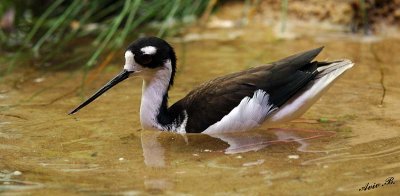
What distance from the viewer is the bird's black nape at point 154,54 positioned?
5766mm

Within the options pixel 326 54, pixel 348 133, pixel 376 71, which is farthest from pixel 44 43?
pixel 348 133

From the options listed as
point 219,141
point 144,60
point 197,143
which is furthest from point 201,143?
point 144,60

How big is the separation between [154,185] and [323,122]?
1.84 meters

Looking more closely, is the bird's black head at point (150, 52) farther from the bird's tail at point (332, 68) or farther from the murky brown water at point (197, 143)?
the bird's tail at point (332, 68)

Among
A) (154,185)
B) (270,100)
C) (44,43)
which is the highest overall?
(44,43)

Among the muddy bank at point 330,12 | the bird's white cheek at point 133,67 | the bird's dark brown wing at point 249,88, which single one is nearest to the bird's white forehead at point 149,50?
the bird's white cheek at point 133,67

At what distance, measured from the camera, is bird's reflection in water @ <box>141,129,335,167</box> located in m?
5.44

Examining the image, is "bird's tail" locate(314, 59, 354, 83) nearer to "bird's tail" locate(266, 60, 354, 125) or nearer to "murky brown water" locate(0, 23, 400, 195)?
"bird's tail" locate(266, 60, 354, 125)

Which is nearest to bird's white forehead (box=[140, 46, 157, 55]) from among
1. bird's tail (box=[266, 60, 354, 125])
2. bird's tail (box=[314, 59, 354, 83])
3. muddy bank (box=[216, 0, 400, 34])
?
bird's tail (box=[266, 60, 354, 125])

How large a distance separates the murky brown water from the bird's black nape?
0.55 metres

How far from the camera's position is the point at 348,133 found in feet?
18.4

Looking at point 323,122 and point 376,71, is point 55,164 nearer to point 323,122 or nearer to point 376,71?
point 323,122

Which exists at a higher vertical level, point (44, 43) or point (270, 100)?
point (44, 43)

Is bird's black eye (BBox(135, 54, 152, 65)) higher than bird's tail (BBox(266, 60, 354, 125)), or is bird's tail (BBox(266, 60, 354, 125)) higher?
bird's black eye (BBox(135, 54, 152, 65))
